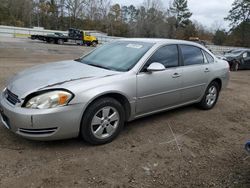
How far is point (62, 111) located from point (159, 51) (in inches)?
→ 81.5

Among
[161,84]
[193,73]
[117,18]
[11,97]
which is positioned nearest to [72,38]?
[193,73]

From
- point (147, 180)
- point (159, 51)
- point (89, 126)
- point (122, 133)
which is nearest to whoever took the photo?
point (147, 180)

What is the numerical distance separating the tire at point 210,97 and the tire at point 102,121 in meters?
2.43

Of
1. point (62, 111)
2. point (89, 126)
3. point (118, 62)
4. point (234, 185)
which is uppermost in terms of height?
point (118, 62)

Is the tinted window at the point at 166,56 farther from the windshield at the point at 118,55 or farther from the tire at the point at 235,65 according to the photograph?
the tire at the point at 235,65

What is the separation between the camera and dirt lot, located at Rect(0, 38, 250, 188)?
10.1 feet

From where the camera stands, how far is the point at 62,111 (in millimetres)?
3416

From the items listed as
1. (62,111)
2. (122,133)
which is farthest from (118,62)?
(62,111)

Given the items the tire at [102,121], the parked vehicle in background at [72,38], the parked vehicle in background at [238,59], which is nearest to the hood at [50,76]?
the tire at [102,121]

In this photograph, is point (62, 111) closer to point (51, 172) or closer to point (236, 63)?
point (51, 172)

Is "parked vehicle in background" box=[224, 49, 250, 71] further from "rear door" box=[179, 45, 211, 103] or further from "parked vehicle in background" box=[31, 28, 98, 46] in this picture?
"parked vehicle in background" box=[31, 28, 98, 46]

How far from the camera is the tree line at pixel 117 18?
59.9m

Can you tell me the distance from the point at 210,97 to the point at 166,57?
5.83ft

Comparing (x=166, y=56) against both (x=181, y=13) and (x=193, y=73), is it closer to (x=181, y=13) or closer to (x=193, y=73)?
(x=193, y=73)
